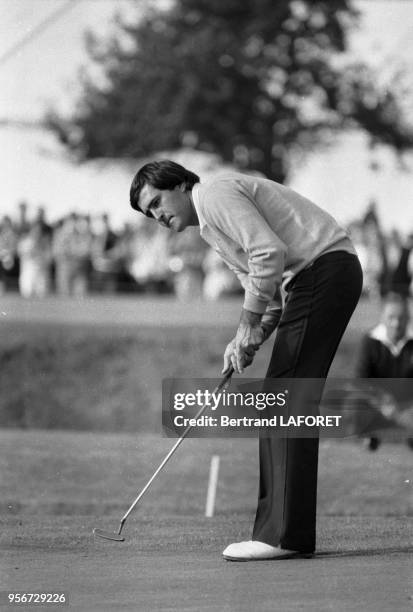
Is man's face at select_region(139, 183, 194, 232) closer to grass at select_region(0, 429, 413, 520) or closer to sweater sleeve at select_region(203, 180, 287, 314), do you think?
sweater sleeve at select_region(203, 180, 287, 314)

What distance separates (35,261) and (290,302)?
425 inches

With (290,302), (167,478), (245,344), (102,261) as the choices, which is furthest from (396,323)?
(102,261)

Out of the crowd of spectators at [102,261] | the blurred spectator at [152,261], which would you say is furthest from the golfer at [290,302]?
the blurred spectator at [152,261]

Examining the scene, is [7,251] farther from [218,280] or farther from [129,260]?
[218,280]

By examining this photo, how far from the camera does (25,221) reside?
1481cm

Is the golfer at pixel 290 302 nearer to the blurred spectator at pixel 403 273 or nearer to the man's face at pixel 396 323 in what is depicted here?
the man's face at pixel 396 323

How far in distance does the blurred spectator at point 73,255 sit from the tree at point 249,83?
33.5ft

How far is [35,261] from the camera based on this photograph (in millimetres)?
14930

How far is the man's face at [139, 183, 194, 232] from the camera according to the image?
4.33 meters

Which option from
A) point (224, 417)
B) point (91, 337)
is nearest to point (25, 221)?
point (91, 337)

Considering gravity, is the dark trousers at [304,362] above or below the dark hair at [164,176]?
below

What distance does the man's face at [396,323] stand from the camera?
8852 mm

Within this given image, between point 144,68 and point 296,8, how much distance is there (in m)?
3.51

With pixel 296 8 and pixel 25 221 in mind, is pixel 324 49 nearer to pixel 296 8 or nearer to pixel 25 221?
pixel 296 8
